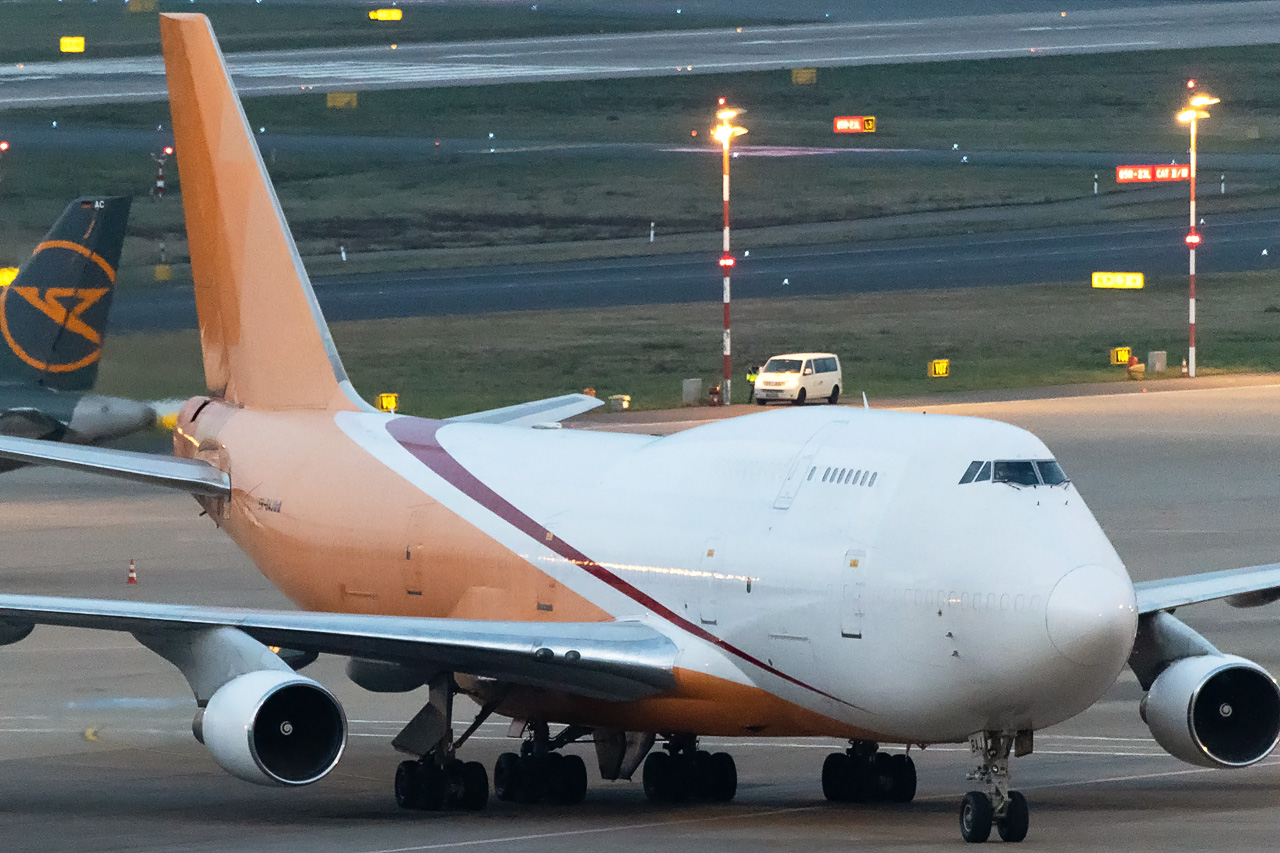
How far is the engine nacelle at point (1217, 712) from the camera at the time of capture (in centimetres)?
2528

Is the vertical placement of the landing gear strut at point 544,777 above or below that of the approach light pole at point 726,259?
below

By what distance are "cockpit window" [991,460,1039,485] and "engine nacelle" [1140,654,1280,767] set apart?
361 centimetres

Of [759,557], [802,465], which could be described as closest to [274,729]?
[759,557]

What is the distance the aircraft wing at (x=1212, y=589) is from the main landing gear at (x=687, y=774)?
5.63 metres

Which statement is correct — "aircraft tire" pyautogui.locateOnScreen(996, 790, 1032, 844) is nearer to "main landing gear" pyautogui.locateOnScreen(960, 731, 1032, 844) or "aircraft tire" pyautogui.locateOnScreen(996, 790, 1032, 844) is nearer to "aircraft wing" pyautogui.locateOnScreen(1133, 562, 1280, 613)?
"main landing gear" pyautogui.locateOnScreen(960, 731, 1032, 844)

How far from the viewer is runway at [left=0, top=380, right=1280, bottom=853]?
2448 cm

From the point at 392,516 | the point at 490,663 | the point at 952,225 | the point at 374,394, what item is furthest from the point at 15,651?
the point at 952,225

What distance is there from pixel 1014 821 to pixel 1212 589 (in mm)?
5996

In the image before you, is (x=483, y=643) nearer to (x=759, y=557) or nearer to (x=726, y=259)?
(x=759, y=557)

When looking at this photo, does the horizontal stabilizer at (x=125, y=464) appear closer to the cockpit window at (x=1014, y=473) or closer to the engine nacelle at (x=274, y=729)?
the engine nacelle at (x=274, y=729)

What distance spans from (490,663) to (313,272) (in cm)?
7975

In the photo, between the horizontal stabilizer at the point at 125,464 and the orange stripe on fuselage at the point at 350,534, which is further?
the horizontal stabilizer at the point at 125,464

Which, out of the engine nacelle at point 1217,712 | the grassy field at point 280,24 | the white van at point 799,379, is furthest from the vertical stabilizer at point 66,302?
the grassy field at point 280,24

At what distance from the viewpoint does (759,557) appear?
25.0 metres
